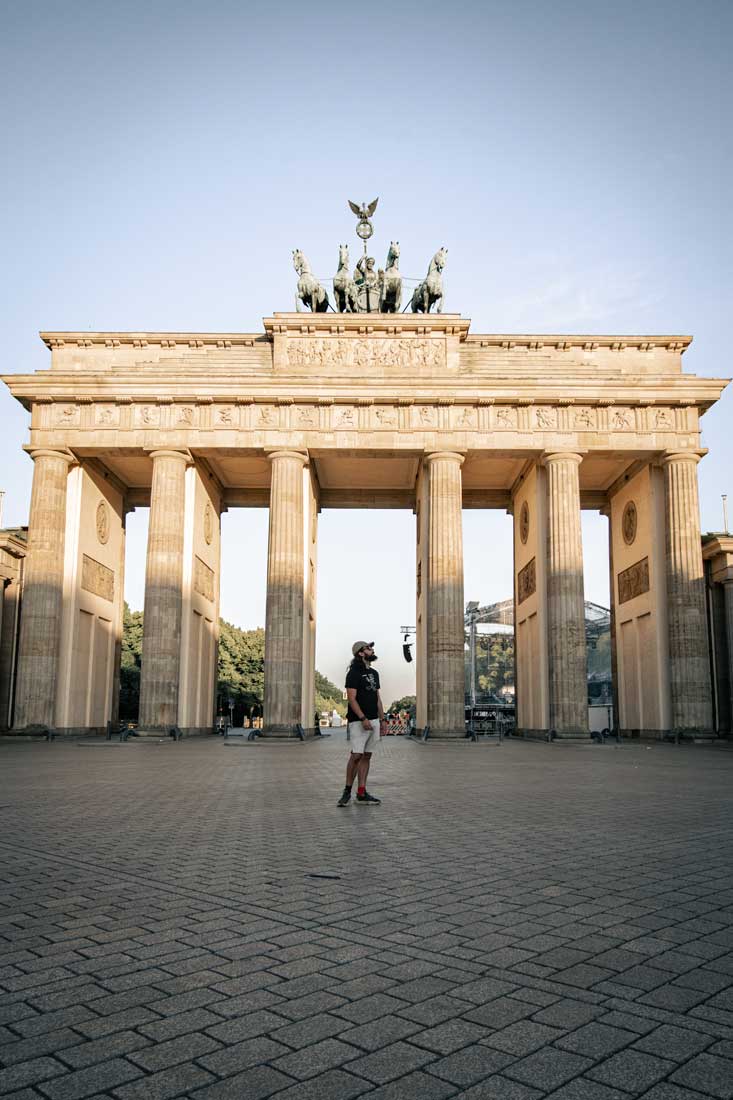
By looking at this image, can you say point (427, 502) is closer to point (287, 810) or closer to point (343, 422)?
point (343, 422)

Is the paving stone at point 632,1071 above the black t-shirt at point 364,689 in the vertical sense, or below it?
below

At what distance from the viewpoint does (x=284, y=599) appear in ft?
115

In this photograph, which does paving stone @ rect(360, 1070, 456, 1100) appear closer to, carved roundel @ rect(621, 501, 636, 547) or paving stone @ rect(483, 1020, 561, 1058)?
paving stone @ rect(483, 1020, 561, 1058)

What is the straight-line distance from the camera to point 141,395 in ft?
118

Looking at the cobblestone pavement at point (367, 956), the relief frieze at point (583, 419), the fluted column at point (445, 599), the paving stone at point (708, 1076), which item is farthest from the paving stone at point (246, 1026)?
the relief frieze at point (583, 419)

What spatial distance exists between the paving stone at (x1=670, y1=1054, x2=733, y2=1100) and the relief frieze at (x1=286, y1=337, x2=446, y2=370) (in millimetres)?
35915

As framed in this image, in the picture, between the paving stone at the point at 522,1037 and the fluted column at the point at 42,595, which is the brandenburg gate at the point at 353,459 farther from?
the paving stone at the point at 522,1037

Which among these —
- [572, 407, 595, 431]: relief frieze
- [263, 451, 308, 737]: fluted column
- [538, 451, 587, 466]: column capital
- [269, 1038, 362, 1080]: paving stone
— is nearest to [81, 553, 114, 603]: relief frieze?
[263, 451, 308, 737]: fluted column

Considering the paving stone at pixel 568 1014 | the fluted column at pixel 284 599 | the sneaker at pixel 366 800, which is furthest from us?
the fluted column at pixel 284 599

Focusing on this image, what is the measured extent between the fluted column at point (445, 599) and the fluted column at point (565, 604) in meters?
3.80

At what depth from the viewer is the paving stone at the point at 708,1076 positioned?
3000 millimetres

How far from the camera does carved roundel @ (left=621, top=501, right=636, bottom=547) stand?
40094 millimetres

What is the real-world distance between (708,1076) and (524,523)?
39985 mm

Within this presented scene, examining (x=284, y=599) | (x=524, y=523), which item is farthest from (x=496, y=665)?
(x=284, y=599)
